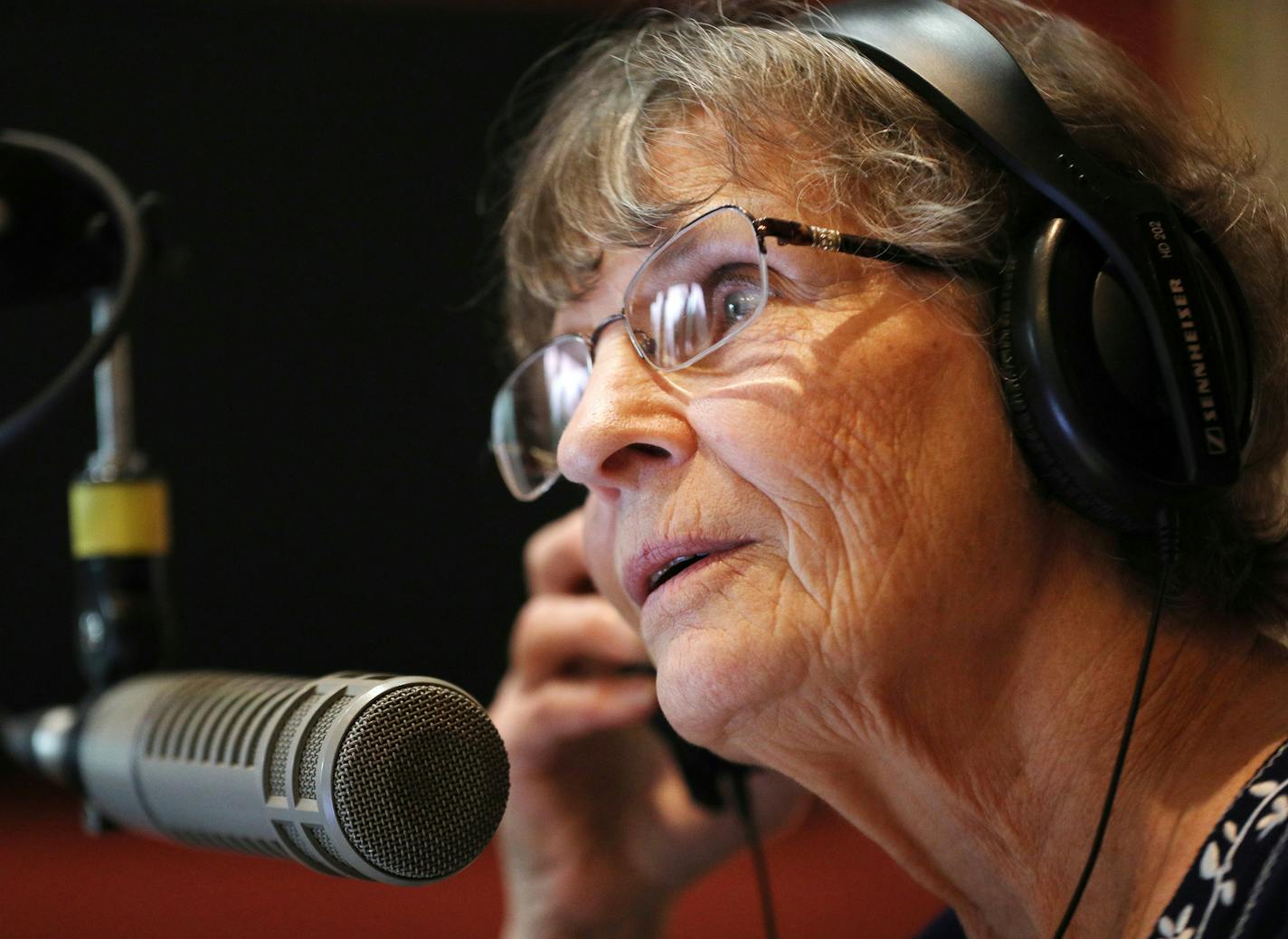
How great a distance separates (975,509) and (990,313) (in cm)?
15

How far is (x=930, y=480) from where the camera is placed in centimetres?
92

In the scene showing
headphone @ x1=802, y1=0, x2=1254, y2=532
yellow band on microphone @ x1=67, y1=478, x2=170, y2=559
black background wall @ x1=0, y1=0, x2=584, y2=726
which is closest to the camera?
headphone @ x1=802, y1=0, x2=1254, y2=532

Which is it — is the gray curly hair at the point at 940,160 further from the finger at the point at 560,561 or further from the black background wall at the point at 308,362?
the black background wall at the point at 308,362

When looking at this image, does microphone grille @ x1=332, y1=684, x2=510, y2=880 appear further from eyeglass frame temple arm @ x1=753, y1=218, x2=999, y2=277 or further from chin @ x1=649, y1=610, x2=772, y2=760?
eyeglass frame temple arm @ x1=753, y1=218, x2=999, y2=277

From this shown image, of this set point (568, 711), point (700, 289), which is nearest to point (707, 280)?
point (700, 289)

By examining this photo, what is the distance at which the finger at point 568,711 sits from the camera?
1406mm

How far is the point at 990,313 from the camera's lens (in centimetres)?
95

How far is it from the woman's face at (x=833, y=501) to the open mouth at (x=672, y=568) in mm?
11

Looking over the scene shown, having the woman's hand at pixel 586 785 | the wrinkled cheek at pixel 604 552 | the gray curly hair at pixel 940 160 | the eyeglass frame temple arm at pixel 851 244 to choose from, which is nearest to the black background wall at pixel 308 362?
the woman's hand at pixel 586 785

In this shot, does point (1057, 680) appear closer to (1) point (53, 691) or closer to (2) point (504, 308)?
(2) point (504, 308)

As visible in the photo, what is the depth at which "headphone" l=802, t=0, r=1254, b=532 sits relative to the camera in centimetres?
84

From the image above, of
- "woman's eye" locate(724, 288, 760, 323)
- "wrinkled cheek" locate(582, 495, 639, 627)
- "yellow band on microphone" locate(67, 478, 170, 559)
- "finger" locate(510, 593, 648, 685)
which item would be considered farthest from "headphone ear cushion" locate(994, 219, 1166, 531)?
"yellow band on microphone" locate(67, 478, 170, 559)

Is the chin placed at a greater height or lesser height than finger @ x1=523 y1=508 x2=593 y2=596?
→ greater

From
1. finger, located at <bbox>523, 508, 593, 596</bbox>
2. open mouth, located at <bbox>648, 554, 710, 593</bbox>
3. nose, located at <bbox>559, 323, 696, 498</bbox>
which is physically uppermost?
nose, located at <bbox>559, 323, 696, 498</bbox>
